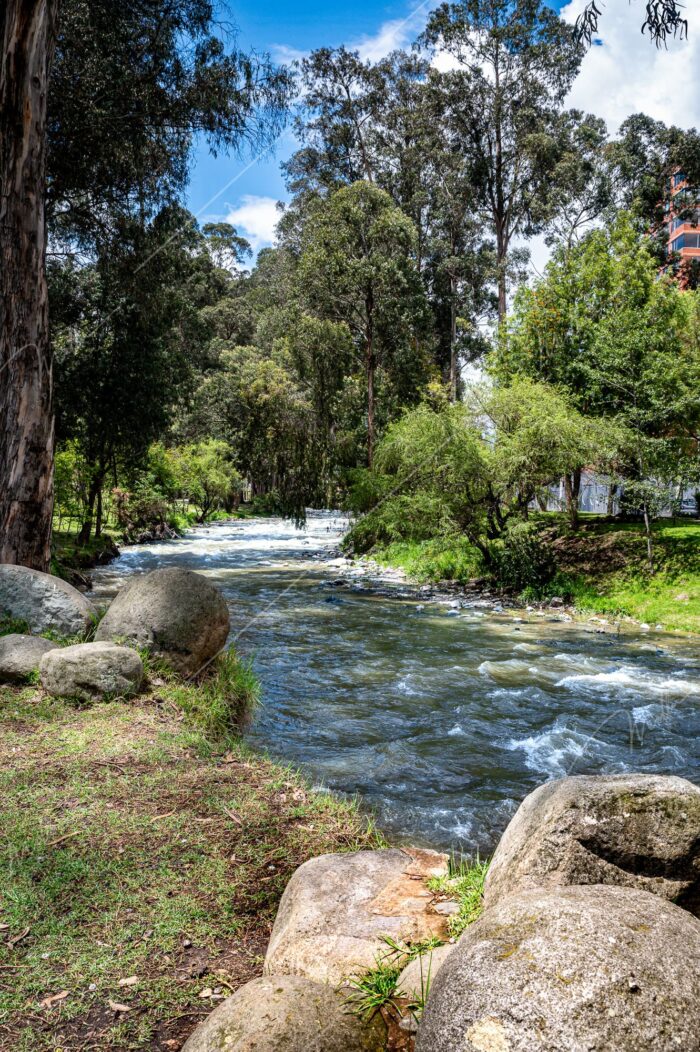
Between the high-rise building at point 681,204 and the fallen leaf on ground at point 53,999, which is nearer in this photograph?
the fallen leaf on ground at point 53,999

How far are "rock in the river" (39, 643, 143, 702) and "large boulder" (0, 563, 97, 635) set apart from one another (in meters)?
0.97

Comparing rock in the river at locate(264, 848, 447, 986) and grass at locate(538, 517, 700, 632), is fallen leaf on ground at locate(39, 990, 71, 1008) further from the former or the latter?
grass at locate(538, 517, 700, 632)

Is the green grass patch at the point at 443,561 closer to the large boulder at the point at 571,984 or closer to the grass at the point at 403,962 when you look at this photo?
the grass at the point at 403,962

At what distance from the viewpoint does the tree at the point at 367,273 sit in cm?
2548

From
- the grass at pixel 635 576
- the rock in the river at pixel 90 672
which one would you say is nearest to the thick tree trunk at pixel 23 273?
the rock in the river at pixel 90 672

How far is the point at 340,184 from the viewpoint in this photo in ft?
103

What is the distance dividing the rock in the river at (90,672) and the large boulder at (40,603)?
971 mm

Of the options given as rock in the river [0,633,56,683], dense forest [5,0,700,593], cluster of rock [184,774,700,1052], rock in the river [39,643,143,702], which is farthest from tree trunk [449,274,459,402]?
cluster of rock [184,774,700,1052]

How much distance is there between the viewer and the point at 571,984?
1583 millimetres

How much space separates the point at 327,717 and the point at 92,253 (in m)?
12.0

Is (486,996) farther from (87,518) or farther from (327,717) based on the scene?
(87,518)

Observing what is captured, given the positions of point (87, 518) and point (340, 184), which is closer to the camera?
point (87, 518)

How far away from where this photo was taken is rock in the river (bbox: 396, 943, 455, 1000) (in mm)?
2348

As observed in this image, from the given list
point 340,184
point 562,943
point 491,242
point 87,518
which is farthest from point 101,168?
point 491,242
